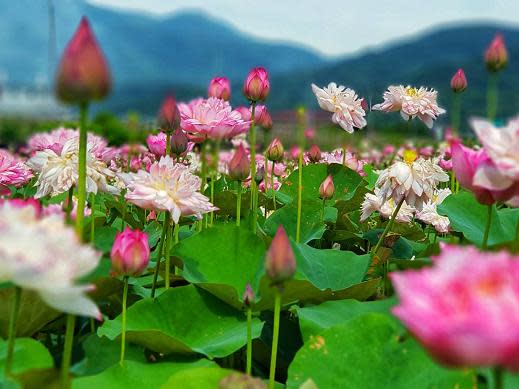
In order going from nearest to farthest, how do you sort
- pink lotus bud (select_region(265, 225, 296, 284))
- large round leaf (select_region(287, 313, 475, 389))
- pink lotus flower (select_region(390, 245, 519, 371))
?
pink lotus flower (select_region(390, 245, 519, 371))
pink lotus bud (select_region(265, 225, 296, 284))
large round leaf (select_region(287, 313, 475, 389))

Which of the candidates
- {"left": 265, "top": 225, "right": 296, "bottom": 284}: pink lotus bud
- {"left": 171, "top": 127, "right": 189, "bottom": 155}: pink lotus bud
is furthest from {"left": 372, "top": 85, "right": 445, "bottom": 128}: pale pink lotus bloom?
{"left": 265, "top": 225, "right": 296, "bottom": 284}: pink lotus bud

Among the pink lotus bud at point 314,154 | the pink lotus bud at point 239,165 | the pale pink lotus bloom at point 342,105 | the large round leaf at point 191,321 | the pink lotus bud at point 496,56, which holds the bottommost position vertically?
the large round leaf at point 191,321

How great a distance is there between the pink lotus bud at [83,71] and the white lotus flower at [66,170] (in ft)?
1.97

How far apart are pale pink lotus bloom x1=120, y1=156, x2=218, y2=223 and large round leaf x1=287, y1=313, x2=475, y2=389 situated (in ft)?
0.99

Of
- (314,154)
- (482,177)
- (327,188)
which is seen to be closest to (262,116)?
(327,188)

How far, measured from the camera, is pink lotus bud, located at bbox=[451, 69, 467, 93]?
149 cm

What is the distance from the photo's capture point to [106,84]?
0.56 metres

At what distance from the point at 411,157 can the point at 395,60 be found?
142071 mm

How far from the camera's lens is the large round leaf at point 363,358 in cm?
79

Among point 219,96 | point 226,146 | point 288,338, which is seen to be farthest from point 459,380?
point 226,146

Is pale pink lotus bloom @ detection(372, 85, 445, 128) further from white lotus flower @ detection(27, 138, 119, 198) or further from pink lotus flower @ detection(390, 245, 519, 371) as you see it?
pink lotus flower @ detection(390, 245, 519, 371)

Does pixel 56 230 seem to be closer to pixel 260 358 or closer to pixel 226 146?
pixel 260 358

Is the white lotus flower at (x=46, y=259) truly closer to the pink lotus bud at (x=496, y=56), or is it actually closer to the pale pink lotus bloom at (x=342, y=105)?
the pink lotus bud at (x=496, y=56)

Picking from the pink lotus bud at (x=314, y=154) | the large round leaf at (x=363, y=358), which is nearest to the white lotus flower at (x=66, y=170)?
the large round leaf at (x=363, y=358)
